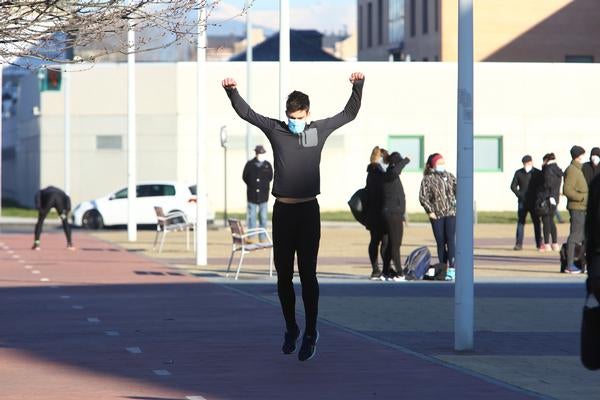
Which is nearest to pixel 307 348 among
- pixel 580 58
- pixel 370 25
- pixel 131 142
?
pixel 131 142

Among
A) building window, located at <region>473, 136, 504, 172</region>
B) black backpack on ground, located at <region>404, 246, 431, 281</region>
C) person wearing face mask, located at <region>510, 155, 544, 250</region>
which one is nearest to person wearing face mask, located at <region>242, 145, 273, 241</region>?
person wearing face mask, located at <region>510, 155, 544, 250</region>

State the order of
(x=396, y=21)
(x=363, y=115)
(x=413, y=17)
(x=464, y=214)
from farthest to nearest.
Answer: (x=396, y=21) → (x=413, y=17) → (x=363, y=115) → (x=464, y=214)

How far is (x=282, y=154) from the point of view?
11.8m

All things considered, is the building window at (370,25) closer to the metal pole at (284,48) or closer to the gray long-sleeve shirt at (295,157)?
the metal pole at (284,48)

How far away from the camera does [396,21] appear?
70125 millimetres

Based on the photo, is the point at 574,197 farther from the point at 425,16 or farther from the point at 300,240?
the point at 425,16

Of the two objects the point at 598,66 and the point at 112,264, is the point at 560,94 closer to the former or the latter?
the point at 598,66

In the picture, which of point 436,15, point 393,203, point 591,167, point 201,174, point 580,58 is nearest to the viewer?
point 393,203

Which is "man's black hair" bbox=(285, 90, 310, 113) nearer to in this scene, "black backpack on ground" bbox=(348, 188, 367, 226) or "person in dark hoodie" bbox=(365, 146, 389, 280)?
"person in dark hoodie" bbox=(365, 146, 389, 280)

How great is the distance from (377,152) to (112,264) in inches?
247

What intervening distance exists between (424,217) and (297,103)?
37.4 metres

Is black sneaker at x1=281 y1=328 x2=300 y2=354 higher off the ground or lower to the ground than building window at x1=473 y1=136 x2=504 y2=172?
lower

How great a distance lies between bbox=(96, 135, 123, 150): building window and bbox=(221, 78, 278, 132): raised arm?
41204mm

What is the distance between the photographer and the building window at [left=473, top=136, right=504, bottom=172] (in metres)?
53.0
